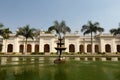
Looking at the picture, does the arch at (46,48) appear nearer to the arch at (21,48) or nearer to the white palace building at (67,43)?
the white palace building at (67,43)

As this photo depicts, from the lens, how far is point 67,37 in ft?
192

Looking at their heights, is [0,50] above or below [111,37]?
below

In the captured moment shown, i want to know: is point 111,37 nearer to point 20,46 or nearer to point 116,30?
point 116,30

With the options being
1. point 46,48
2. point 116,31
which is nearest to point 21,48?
point 46,48

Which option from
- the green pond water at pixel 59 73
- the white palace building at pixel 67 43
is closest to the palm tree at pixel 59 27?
the white palace building at pixel 67 43

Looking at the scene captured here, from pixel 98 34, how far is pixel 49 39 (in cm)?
1624

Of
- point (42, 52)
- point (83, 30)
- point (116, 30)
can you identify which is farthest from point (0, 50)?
point (116, 30)

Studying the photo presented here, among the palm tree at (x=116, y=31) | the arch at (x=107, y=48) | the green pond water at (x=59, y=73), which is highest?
the palm tree at (x=116, y=31)

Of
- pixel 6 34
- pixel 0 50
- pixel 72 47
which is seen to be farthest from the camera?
pixel 72 47

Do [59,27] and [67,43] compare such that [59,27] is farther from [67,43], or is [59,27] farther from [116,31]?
[116,31]

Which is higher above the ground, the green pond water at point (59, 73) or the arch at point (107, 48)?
the arch at point (107, 48)

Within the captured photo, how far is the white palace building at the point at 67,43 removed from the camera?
191 ft

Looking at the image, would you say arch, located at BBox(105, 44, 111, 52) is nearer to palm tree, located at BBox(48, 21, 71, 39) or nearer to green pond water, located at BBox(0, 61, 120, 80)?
palm tree, located at BBox(48, 21, 71, 39)

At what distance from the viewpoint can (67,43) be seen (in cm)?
5816
